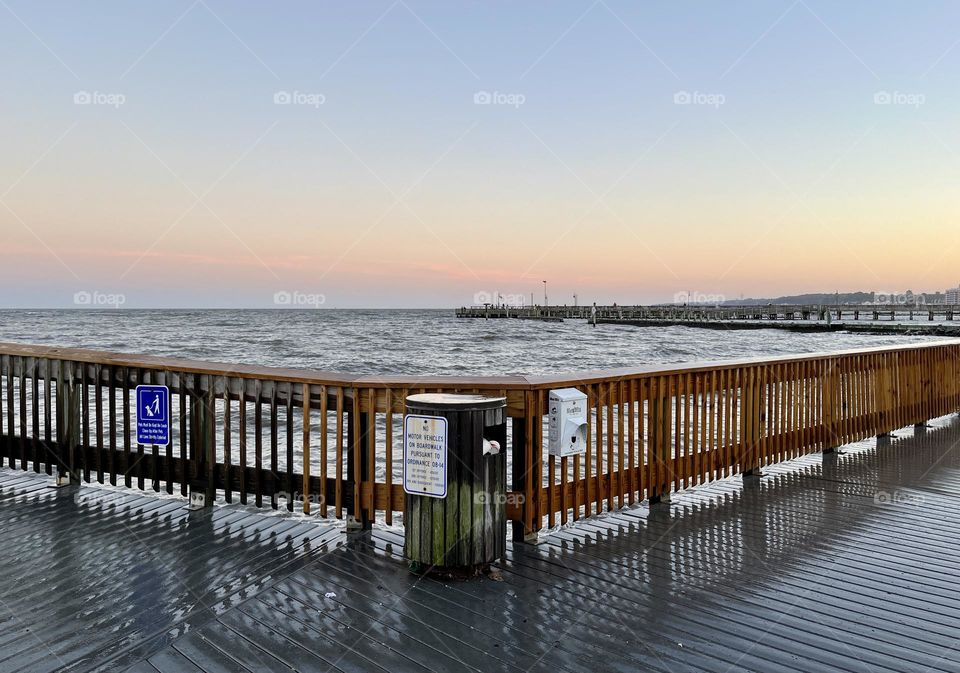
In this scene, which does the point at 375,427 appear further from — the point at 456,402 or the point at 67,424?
the point at 67,424

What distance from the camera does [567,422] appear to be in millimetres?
4551

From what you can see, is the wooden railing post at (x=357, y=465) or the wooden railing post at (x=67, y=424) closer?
the wooden railing post at (x=357, y=465)

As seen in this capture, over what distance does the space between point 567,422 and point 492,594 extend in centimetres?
140

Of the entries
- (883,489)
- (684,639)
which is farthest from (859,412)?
(684,639)

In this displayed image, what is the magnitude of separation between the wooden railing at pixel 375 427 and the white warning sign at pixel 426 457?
20 cm

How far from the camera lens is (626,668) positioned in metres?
2.88

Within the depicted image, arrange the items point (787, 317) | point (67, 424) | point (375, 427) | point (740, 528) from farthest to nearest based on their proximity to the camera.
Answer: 1. point (787, 317)
2. point (67, 424)
3. point (375, 427)
4. point (740, 528)

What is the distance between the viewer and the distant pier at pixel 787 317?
6581cm

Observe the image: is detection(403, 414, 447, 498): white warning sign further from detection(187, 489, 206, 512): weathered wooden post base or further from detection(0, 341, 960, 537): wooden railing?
detection(187, 489, 206, 512): weathered wooden post base

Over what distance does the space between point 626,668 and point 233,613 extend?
7.18 ft

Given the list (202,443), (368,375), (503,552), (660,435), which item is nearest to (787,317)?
(660,435)

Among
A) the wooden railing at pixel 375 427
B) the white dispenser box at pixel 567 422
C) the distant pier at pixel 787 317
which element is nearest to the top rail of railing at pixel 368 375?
the wooden railing at pixel 375 427

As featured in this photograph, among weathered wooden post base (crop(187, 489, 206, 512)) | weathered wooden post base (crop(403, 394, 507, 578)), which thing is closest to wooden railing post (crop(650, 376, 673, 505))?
weathered wooden post base (crop(403, 394, 507, 578))

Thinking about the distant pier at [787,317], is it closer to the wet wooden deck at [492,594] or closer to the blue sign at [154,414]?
the wet wooden deck at [492,594]
